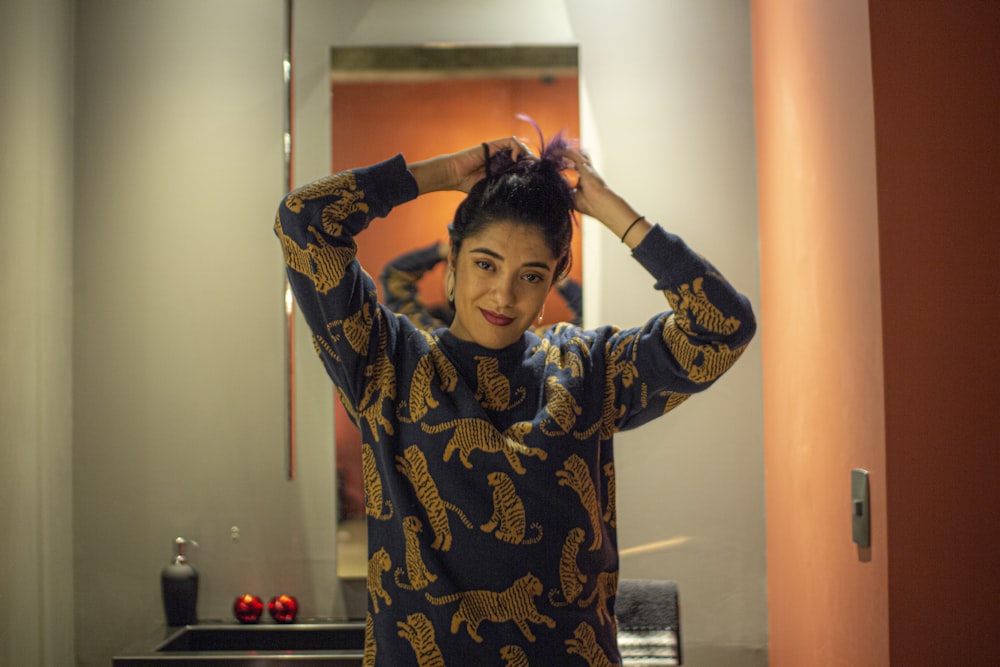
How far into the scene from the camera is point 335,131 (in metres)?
2.04

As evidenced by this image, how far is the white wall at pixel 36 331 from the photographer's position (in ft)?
5.74

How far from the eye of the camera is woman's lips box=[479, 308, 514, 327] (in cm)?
112

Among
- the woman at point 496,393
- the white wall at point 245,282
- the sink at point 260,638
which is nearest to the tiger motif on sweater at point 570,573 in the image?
the woman at point 496,393

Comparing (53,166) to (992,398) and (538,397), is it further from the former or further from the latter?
(992,398)

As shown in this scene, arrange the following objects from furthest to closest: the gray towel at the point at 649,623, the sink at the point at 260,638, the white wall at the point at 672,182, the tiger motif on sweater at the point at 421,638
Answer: the white wall at the point at 672,182, the sink at the point at 260,638, the gray towel at the point at 649,623, the tiger motif on sweater at the point at 421,638

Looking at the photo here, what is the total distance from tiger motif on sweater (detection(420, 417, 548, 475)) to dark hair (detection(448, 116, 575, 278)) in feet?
0.76

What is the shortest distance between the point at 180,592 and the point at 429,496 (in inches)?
44.0

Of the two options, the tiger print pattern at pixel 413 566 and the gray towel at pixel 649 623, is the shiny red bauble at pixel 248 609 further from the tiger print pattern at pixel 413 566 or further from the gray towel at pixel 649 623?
the tiger print pattern at pixel 413 566

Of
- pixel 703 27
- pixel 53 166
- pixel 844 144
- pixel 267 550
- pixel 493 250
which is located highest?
pixel 703 27

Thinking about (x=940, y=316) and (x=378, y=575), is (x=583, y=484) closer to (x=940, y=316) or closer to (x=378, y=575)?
(x=378, y=575)

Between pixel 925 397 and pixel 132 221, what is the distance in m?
1.69

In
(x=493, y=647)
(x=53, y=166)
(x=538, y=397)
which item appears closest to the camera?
(x=493, y=647)

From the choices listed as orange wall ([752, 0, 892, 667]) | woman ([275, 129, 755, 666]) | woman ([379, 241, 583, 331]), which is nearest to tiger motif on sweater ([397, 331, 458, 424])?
woman ([275, 129, 755, 666])

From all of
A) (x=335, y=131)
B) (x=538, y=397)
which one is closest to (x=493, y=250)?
(x=538, y=397)
